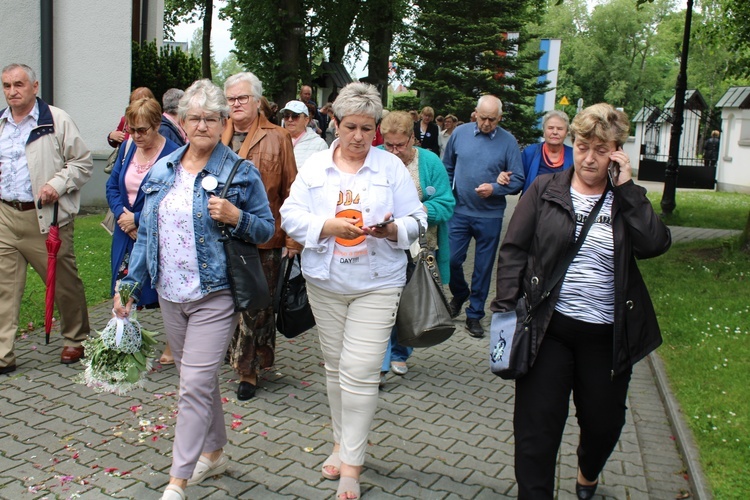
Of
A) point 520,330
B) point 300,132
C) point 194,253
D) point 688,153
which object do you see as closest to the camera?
point 520,330

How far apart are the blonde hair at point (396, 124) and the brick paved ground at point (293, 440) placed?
1932mm

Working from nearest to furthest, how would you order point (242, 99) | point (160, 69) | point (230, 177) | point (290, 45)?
point (230, 177) → point (242, 99) → point (160, 69) → point (290, 45)

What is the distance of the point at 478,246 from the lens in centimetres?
808

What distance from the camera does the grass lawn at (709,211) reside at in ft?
59.4

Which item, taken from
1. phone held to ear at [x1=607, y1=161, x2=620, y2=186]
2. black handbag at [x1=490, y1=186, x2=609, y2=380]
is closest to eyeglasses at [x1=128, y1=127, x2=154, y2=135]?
black handbag at [x1=490, y1=186, x2=609, y2=380]

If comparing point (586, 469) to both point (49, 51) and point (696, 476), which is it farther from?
point (49, 51)

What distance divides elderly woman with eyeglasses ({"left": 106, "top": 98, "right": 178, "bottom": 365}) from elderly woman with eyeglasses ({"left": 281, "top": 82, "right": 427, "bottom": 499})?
2005mm

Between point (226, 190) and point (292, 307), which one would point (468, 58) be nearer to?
point (292, 307)

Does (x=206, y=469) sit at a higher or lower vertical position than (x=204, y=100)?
lower

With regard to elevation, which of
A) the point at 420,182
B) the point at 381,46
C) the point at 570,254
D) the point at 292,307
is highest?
the point at 381,46

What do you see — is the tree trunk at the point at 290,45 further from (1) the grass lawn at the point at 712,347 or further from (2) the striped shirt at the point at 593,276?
(2) the striped shirt at the point at 593,276

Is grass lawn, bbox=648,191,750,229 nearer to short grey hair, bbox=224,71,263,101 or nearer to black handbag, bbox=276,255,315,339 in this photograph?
short grey hair, bbox=224,71,263,101

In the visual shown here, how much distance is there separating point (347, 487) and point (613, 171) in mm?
2070

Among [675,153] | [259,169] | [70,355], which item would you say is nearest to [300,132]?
[259,169]
